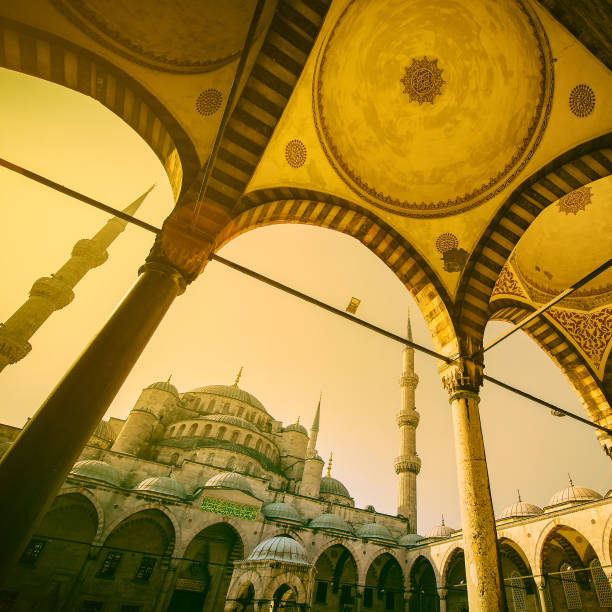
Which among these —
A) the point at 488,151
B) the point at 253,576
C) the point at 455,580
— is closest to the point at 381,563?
the point at 455,580

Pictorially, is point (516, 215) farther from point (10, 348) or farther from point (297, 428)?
point (297, 428)

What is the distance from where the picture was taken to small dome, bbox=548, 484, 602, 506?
18.5 m

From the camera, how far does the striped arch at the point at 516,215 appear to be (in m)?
5.05

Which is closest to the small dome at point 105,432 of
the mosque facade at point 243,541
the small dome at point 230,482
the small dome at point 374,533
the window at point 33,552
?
the mosque facade at point 243,541

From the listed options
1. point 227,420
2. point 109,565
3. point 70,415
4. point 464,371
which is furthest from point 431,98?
point 227,420

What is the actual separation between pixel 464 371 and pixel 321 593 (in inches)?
788

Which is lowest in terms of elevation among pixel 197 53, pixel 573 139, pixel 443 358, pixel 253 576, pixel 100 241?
pixel 253 576

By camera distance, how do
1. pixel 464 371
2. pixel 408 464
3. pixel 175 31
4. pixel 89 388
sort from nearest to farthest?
pixel 89 388 < pixel 175 31 < pixel 464 371 < pixel 408 464

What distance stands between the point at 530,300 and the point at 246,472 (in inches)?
808

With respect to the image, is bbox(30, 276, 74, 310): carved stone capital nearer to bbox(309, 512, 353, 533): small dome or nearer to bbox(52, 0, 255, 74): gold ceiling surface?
bbox(52, 0, 255, 74): gold ceiling surface

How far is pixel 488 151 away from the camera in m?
5.57

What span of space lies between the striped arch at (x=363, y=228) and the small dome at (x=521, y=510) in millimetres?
22343

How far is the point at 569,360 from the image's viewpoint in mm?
7180

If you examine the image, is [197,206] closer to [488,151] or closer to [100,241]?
[488,151]
